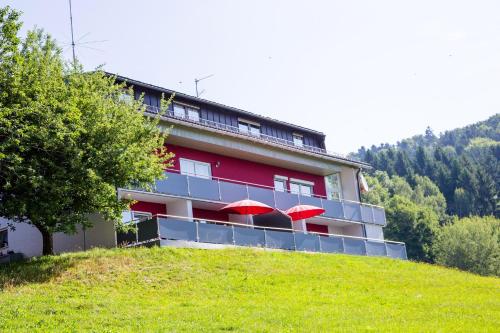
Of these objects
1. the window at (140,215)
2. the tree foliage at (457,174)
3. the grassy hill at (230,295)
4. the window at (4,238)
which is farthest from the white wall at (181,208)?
the tree foliage at (457,174)

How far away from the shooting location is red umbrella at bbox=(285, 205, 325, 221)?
115ft

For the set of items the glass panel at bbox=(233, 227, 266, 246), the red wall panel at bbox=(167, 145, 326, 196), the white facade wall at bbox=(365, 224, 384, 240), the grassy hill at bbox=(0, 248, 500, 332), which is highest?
the red wall panel at bbox=(167, 145, 326, 196)

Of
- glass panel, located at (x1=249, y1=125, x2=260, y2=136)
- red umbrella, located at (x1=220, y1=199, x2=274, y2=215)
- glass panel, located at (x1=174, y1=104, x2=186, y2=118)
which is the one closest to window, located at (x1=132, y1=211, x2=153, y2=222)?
red umbrella, located at (x1=220, y1=199, x2=274, y2=215)

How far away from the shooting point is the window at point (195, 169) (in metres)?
34.9

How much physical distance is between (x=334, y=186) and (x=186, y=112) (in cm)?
1031

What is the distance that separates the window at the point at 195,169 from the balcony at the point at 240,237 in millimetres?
2876

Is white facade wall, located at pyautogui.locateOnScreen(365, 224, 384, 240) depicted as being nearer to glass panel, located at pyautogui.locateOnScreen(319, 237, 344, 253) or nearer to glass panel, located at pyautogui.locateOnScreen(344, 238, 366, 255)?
glass panel, located at pyautogui.locateOnScreen(344, 238, 366, 255)

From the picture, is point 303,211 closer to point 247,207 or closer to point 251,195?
point 251,195

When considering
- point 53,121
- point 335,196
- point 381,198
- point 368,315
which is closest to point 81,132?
point 53,121

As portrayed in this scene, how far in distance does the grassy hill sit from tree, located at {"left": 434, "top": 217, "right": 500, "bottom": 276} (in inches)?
1888

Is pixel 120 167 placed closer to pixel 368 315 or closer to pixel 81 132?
pixel 81 132

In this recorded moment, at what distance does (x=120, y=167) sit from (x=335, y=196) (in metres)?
19.6

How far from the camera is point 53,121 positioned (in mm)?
24406

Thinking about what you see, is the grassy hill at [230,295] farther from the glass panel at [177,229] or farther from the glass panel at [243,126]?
the glass panel at [243,126]
